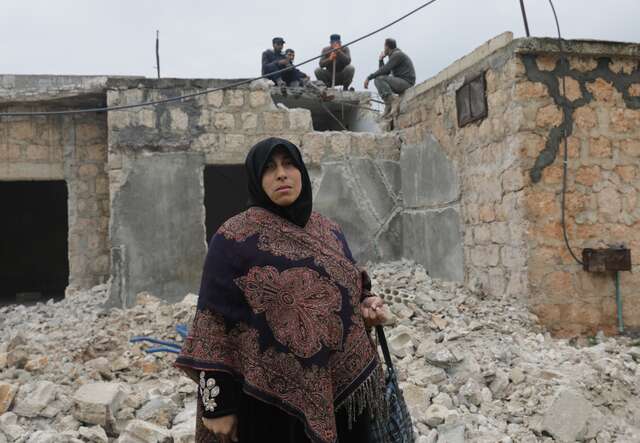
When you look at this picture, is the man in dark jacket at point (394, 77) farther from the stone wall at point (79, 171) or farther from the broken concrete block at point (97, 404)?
the broken concrete block at point (97, 404)

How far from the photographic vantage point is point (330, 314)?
5.73 ft

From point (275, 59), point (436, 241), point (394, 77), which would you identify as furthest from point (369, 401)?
point (275, 59)

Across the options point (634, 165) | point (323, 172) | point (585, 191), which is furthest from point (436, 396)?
point (323, 172)

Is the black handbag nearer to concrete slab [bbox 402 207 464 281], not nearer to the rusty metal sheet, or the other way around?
the rusty metal sheet

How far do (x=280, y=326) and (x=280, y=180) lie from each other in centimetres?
47

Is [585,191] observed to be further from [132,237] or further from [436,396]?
[132,237]

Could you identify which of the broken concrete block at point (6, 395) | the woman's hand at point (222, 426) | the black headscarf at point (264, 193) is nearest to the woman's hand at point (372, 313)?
the black headscarf at point (264, 193)

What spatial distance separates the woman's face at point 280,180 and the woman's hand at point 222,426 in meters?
0.69

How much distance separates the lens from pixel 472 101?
4.83 m

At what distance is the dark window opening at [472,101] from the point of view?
15.3ft

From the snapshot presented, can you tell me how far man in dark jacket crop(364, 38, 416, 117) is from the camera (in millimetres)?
6430

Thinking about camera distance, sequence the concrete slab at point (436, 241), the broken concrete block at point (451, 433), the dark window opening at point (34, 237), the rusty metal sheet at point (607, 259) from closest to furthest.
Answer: the broken concrete block at point (451, 433) < the rusty metal sheet at point (607, 259) < the concrete slab at point (436, 241) < the dark window opening at point (34, 237)

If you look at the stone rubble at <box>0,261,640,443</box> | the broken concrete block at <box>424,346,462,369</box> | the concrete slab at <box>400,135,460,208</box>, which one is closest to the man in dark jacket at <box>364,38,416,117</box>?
the concrete slab at <box>400,135,460,208</box>

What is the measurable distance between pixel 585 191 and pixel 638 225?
52 centimetres
